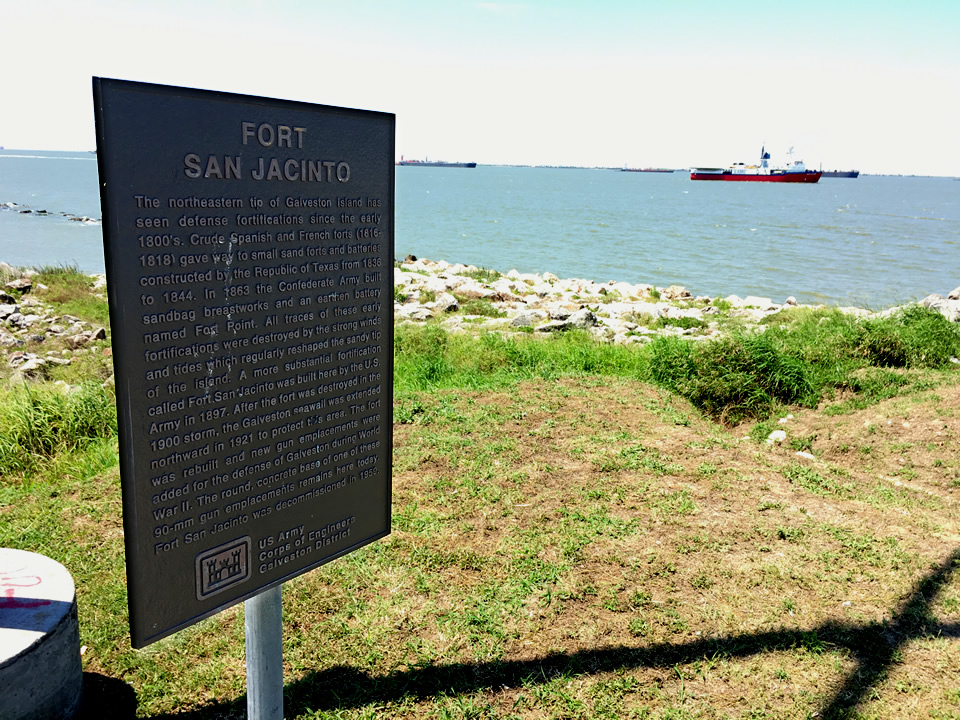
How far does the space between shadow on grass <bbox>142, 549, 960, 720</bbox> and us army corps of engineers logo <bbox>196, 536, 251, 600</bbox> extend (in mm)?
1124

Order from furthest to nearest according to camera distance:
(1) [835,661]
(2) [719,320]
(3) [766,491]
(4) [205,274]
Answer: (2) [719,320]
(3) [766,491]
(1) [835,661]
(4) [205,274]

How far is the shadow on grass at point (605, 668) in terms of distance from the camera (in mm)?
3398

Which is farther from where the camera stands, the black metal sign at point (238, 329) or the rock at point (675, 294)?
the rock at point (675, 294)

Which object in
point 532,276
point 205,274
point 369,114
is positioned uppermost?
point 369,114

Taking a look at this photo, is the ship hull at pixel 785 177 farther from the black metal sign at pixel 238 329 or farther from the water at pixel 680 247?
the black metal sign at pixel 238 329

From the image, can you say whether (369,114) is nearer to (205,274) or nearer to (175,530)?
(205,274)

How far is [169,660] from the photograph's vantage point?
3.69 metres

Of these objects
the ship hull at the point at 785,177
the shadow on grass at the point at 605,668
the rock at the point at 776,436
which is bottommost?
the shadow on grass at the point at 605,668

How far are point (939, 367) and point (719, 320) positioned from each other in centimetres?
761

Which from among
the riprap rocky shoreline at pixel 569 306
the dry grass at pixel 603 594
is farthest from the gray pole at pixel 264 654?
the riprap rocky shoreline at pixel 569 306

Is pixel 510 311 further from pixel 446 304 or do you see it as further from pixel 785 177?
pixel 785 177

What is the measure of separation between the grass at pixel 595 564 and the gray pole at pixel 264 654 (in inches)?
23.3

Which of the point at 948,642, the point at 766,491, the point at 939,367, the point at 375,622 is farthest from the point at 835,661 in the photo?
the point at 939,367

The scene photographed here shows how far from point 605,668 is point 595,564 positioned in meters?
0.89
